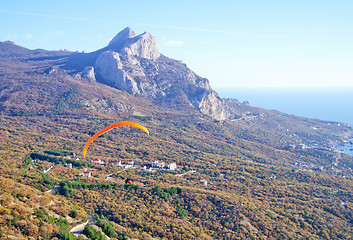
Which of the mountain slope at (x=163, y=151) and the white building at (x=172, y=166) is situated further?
the white building at (x=172, y=166)

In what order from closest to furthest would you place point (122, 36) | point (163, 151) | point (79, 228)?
point (79, 228)
point (163, 151)
point (122, 36)

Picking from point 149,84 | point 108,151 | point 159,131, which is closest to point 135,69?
point 149,84

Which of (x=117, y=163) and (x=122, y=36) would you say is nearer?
(x=117, y=163)

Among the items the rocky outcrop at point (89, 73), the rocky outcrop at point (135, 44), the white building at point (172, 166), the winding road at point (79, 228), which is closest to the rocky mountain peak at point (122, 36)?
the rocky outcrop at point (135, 44)

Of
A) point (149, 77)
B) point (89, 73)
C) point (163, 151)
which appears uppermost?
point (149, 77)

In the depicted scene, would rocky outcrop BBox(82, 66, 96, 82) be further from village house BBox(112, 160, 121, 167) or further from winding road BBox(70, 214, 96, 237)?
winding road BBox(70, 214, 96, 237)

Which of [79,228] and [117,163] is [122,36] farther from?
[79,228]

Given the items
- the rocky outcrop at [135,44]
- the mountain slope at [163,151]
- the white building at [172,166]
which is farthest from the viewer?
the rocky outcrop at [135,44]

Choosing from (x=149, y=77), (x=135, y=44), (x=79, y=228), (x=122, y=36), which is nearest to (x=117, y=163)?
(x=79, y=228)

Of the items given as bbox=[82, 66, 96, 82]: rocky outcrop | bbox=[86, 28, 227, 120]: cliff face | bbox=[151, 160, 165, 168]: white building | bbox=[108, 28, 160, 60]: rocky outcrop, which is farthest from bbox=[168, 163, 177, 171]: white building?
bbox=[108, 28, 160, 60]: rocky outcrop

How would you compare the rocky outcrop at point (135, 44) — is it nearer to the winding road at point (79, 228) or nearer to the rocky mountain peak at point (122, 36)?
the rocky mountain peak at point (122, 36)

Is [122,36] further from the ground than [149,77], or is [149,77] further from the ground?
[122,36]
